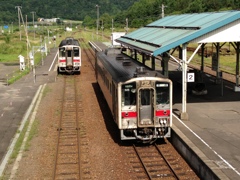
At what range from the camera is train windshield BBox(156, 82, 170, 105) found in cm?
1326

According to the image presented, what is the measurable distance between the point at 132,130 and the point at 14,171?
425 cm

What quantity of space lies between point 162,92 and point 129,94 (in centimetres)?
116

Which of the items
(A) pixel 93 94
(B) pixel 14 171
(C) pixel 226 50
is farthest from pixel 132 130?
(C) pixel 226 50

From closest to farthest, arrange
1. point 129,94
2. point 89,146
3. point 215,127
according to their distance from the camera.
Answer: point 129,94 < point 89,146 < point 215,127

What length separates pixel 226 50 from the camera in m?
47.0

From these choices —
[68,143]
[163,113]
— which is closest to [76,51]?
[68,143]

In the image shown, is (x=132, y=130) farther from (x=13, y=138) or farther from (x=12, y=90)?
(x=12, y=90)

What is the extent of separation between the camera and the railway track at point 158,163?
441 inches

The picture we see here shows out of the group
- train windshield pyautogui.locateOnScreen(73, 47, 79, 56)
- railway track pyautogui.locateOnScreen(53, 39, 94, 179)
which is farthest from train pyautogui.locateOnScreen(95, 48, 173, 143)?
train windshield pyautogui.locateOnScreen(73, 47, 79, 56)

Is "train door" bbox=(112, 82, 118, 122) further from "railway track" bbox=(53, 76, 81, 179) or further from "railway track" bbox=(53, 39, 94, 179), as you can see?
"railway track" bbox=(53, 76, 81, 179)

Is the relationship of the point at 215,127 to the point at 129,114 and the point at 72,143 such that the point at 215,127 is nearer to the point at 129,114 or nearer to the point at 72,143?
the point at 129,114

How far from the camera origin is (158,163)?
12.2 m

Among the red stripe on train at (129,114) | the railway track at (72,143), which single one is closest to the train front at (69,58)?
the railway track at (72,143)

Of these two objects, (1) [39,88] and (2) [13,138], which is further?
(1) [39,88]
